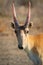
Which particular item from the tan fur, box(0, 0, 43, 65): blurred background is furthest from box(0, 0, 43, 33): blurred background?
the tan fur

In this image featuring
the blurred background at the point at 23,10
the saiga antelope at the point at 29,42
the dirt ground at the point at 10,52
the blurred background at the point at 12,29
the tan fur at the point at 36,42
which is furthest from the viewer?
the blurred background at the point at 23,10

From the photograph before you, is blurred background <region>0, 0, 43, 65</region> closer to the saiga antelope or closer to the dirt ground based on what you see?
the dirt ground

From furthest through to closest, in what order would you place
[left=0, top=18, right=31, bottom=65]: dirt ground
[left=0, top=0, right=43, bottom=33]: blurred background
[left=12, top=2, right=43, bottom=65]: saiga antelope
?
[left=0, top=0, right=43, bottom=33]: blurred background → [left=0, top=18, right=31, bottom=65]: dirt ground → [left=12, top=2, right=43, bottom=65]: saiga antelope

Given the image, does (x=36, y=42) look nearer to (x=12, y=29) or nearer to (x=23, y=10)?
(x=12, y=29)

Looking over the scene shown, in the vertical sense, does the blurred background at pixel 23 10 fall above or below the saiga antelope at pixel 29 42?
below

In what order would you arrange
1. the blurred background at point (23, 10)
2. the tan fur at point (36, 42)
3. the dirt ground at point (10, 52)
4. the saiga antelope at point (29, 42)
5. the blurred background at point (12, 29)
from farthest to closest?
the blurred background at point (23, 10) < the blurred background at point (12, 29) < the dirt ground at point (10, 52) < the tan fur at point (36, 42) < the saiga antelope at point (29, 42)

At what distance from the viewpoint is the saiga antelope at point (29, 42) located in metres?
5.71

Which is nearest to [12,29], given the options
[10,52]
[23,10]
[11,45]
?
[11,45]

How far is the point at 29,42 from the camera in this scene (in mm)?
6078

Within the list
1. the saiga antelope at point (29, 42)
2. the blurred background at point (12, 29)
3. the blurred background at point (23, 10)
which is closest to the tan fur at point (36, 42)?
the saiga antelope at point (29, 42)

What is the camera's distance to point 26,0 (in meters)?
12.5

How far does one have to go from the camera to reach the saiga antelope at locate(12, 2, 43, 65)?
18.7ft

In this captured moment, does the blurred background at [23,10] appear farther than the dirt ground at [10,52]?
Yes

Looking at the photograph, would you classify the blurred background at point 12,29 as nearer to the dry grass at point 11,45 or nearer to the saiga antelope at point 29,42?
the dry grass at point 11,45
